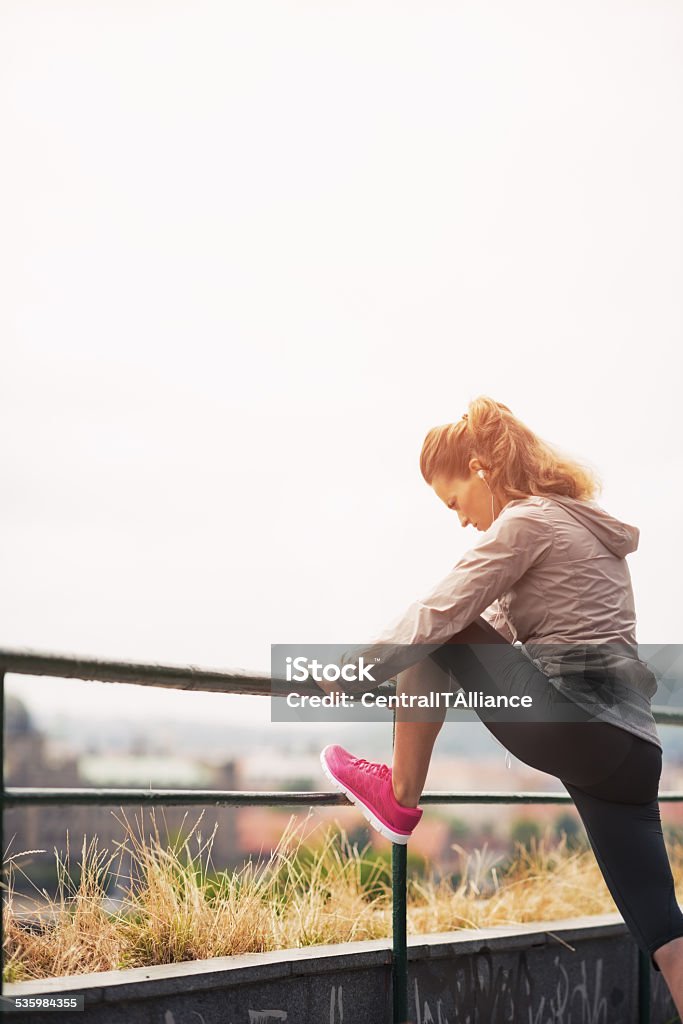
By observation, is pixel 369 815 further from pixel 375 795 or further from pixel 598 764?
pixel 598 764

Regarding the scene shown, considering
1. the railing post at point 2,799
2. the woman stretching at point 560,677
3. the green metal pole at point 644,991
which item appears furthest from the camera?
the green metal pole at point 644,991

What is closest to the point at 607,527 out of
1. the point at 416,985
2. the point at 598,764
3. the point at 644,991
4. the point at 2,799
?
the point at 598,764

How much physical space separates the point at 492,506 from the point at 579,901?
206cm

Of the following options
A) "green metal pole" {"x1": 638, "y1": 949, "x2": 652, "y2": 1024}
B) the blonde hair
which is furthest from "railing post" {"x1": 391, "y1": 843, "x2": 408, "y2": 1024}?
"green metal pole" {"x1": 638, "y1": 949, "x2": 652, "y2": 1024}

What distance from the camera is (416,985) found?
10.5ft

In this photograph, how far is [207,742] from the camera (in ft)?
375

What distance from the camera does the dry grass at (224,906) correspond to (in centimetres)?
281

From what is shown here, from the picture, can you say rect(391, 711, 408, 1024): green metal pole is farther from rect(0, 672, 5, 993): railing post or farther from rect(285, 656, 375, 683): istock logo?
rect(0, 672, 5, 993): railing post

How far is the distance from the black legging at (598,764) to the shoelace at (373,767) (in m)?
0.34

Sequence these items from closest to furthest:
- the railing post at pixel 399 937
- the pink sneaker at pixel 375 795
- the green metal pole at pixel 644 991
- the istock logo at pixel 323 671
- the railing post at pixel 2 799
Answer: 1. the railing post at pixel 2 799
2. the istock logo at pixel 323 671
3. the pink sneaker at pixel 375 795
4. the railing post at pixel 399 937
5. the green metal pole at pixel 644 991

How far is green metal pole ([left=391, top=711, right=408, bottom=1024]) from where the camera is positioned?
306 centimetres

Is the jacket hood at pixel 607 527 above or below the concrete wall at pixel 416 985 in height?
above

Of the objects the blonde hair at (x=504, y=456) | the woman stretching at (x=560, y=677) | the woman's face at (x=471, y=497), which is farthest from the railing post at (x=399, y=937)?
the blonde hair at (x=504, y=456)

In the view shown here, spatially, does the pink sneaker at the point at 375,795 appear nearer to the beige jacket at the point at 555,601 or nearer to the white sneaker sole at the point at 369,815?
the white sneaker sole at the point at 369,815
